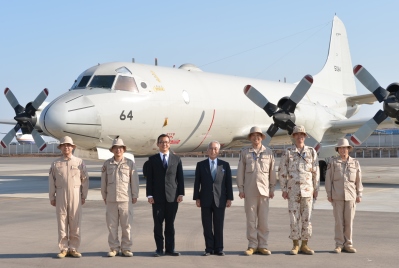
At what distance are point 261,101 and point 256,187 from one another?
12.1 m

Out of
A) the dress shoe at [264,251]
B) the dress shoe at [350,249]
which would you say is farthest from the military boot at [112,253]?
the dress shoe at [350,249]

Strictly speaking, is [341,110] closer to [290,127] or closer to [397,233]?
[290,127]

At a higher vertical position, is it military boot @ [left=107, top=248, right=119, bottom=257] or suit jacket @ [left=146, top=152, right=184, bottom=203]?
suit jacket @ [left=146, top=152, right=184, bottom=203]

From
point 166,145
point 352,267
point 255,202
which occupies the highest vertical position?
point 166,145

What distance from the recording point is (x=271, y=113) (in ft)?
69.5

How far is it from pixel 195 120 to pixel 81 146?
4.48 metres

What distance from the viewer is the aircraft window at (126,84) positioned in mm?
19156

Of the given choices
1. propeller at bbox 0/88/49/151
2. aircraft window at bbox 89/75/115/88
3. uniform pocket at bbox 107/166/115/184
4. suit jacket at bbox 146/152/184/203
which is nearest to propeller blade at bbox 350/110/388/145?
aircraft window at bbox 89/75/115/88

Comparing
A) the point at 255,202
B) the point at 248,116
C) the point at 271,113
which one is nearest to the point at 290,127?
the point at 271,113

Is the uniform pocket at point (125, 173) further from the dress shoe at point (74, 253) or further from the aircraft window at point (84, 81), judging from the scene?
the aircraft window at point (84, 81)

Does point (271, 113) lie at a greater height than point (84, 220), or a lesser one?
greater

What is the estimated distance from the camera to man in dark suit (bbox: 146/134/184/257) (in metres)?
9.30

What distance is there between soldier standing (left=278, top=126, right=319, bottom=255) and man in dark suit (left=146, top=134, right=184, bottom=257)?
171cm

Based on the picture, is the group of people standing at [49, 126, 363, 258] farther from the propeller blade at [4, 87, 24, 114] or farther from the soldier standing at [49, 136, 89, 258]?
the propeller blade at [4, 87, 24, 114]
